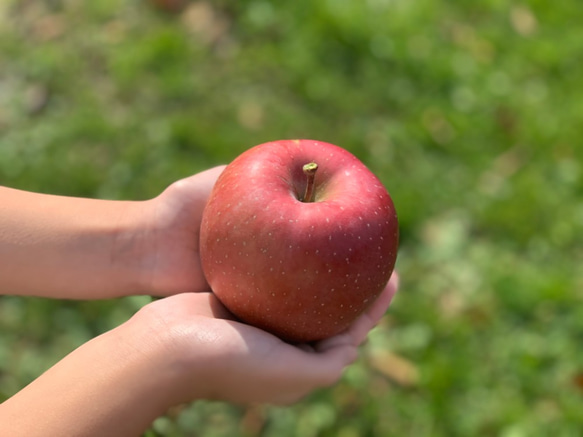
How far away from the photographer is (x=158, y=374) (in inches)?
60.9

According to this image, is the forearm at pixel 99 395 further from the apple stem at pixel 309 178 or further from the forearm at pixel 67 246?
the apple stem at pixel 309 178

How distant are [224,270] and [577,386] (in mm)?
Answer: 1679

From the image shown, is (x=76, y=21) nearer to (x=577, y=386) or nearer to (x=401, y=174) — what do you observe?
(x=401, y=174)

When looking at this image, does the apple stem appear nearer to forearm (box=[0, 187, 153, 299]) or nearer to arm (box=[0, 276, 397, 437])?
arm (box=[0, 276, 397, 437])

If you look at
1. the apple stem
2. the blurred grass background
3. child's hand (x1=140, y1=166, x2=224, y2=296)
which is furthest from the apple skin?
the blurred grass background

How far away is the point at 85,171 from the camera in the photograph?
3.04 metres

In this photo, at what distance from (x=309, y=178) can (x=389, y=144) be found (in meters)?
1.73

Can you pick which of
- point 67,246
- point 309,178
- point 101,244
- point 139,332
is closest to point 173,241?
point 101,244

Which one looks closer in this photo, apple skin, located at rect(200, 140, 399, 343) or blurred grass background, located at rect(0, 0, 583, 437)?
apple skin, located at rect(200, 140, 399, 343)

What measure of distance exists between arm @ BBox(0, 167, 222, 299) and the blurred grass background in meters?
0.63

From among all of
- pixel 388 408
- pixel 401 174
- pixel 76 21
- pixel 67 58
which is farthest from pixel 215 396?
pixel 76 21

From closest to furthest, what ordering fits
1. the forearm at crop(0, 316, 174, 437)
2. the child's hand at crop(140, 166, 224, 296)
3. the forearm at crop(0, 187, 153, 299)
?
the forearm at crop(0, 316, 174, 437) < the forearm at crop(0, 187, 153, 299) < the child's hand at crop(140, 166, 224, 296)

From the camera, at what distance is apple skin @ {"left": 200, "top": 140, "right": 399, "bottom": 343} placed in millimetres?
1621

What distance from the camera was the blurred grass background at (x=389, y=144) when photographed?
2575 mm
